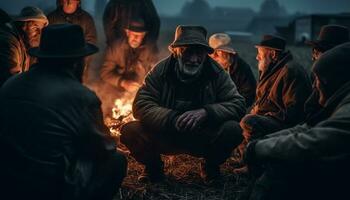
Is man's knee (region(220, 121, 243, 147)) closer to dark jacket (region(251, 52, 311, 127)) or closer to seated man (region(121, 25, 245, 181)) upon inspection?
seated man (region(121, 25, 245, 181))

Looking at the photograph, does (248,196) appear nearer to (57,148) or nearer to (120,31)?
(57,148)

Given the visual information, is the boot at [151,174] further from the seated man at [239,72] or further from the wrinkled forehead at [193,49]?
the seated man at [239,72]

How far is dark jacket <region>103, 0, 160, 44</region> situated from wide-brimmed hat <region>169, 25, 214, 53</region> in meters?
5.29

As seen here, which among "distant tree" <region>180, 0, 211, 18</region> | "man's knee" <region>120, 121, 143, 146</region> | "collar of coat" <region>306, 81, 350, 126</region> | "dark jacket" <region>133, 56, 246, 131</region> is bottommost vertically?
"distant tree" <region>180, 0, 211, 18</region>

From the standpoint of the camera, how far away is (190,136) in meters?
5.88

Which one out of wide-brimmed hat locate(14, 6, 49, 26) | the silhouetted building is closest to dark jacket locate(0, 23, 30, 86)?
wide-brimmed hat locate(14, 6, 49, 26)

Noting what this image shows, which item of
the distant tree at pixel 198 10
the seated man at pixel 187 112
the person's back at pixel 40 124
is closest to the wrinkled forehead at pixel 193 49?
the seated man at pixel 187 112

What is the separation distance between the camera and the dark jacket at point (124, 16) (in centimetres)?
1162

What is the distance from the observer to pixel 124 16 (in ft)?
38.3

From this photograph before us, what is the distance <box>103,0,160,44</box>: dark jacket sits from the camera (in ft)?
38.1

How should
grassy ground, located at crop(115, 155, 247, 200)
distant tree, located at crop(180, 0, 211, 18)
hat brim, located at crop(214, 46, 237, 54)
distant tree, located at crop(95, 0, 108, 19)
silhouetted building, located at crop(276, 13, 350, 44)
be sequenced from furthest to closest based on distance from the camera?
distant tree, located at crop(180, 0, 211, 18), distant tree, located at crop(95, 0, 108, 19), silhouetted building, located at crop(276, 13, 350, 44), hat brim, located at crop(214, 46, 237, 54), grassy ground, located at crop(115, 155, 247, 200)

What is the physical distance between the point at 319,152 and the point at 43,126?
2493 mm

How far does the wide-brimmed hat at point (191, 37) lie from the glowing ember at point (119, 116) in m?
2.31

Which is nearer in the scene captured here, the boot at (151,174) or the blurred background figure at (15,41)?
the blurred background figure at (15,41)
